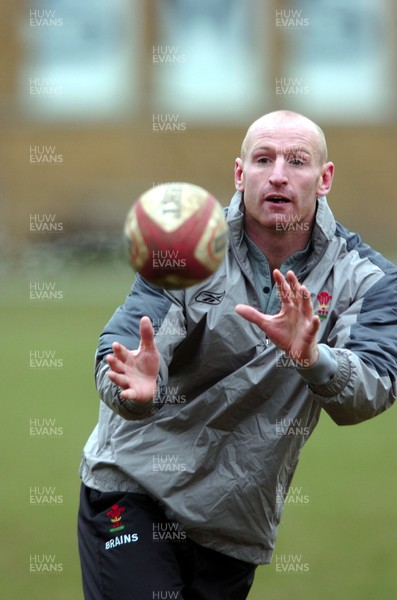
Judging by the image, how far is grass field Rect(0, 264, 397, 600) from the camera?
7.34m

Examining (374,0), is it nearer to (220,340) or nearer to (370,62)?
(370,62)

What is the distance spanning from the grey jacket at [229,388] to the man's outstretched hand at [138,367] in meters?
0.24

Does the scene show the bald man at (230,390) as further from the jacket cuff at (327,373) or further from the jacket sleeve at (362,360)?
the jacket cuff at (327,373)

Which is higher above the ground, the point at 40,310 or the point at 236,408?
the point at 236,408

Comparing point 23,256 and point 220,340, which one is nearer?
point 220,340

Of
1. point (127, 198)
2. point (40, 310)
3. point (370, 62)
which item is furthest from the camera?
point (370, 62)

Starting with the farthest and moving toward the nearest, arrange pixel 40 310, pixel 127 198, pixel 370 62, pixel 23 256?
pixel 370 62
pixel 127 198
pixel 23 256
pixel 40 310

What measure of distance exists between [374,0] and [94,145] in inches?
336

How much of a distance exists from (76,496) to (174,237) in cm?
554

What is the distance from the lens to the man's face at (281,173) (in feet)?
15.8

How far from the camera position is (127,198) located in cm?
2911

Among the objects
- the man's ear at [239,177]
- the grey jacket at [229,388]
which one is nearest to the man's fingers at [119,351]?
the grey jacket at [229,388]

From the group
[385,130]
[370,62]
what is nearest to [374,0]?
[370,62]

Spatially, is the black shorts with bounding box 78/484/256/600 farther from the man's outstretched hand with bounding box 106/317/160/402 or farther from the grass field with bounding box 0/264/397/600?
the grass field with bounding box 0/264/397/600
